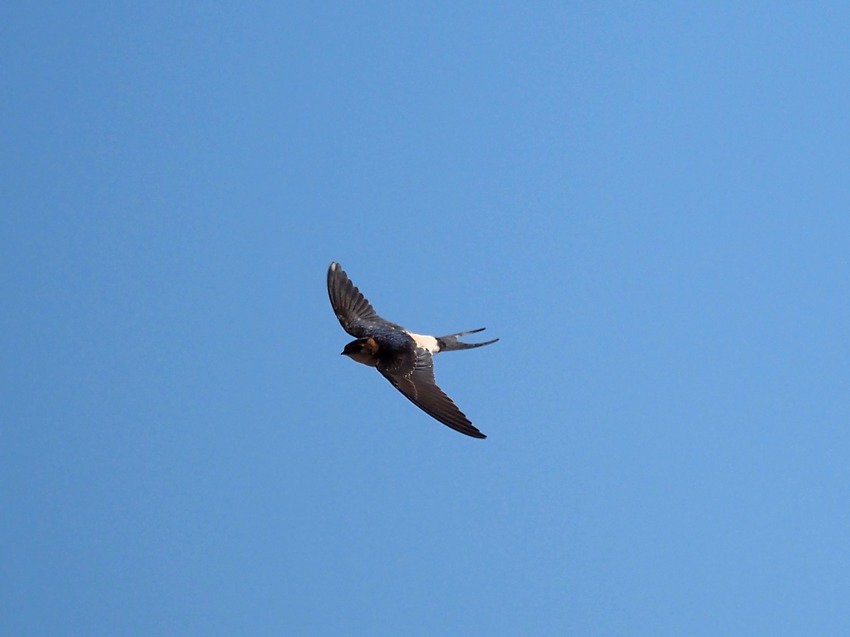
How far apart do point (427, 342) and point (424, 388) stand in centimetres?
69

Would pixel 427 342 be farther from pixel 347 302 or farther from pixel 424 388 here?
pixel 347 302

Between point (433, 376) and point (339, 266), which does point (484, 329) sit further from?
point (339, 266)

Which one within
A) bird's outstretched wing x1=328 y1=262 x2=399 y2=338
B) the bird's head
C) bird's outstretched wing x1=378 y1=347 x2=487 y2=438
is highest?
bird's outstretched wing x1=328 y1=262 x2=399 y2=338

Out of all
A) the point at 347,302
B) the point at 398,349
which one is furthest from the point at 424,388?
the point at 347,302

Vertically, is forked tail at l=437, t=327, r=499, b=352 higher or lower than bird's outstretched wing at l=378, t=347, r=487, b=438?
higher

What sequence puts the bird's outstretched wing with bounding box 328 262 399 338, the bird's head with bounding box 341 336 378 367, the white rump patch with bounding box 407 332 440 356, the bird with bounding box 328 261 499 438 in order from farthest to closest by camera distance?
1. the bird's outstretched wing with bounding box 328 262 399 338
2. the white rump patch with bounding box 407 332 440 356
3. the bird's head with bounding box 341 336 378 367
4. the bird with bounding box 328 261 499 438

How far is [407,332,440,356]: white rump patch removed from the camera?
886 cm

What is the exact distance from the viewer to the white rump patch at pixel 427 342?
8859 mm

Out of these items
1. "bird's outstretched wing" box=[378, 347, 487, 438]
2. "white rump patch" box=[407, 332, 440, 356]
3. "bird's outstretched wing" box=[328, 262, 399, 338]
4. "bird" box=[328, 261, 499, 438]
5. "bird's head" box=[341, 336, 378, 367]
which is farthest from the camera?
"bird's outstretched wing" box=[328, 262, 399, 338]

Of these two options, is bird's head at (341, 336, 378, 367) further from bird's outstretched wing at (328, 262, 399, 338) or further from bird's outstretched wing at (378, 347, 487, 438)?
bird's outstretched wing at (328, 262, 399, 338)

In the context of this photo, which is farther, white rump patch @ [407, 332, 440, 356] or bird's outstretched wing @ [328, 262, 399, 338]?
bird's outstretched wing @ [328, 262, 399, 338]

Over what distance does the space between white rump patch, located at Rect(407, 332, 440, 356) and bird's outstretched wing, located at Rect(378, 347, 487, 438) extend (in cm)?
10

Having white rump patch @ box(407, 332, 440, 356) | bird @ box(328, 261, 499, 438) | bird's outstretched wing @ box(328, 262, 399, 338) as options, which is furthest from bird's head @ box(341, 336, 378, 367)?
bird's outstretched wing @ box(328, 262, 399, 338)

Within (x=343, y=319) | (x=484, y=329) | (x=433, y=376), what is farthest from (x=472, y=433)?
(x=343, y=319)
